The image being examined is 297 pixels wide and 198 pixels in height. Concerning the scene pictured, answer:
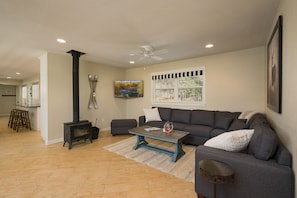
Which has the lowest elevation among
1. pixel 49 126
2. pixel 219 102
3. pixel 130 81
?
pixel 49 126

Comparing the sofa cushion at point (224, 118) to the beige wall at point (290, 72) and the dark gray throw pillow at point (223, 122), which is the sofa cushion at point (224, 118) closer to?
the dark gray throw pillow at point (223, 122)

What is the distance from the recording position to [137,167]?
2557mm

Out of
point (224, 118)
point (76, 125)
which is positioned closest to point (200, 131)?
point (224, 118)

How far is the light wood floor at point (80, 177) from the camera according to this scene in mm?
1892

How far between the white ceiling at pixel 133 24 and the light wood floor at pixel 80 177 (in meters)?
2.52

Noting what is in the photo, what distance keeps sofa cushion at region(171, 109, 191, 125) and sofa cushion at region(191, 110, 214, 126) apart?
0.15 metres

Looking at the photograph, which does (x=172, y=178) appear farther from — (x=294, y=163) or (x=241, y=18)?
(x=241, y=18)

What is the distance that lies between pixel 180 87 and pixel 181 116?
1.08 meters

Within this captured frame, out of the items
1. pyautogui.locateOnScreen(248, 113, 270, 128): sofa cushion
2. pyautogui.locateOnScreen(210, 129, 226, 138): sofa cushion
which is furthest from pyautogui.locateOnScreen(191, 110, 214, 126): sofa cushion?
pyautogui.locateOnScreen(248, 113, 270, 128): sofa cushion

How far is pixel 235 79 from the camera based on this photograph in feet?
12.4

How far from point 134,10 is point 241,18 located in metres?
1.66

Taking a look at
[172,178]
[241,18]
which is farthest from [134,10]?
[172,178]

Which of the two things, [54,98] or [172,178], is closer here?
[172,178]

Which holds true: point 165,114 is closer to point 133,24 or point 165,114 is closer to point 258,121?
point 258,121
